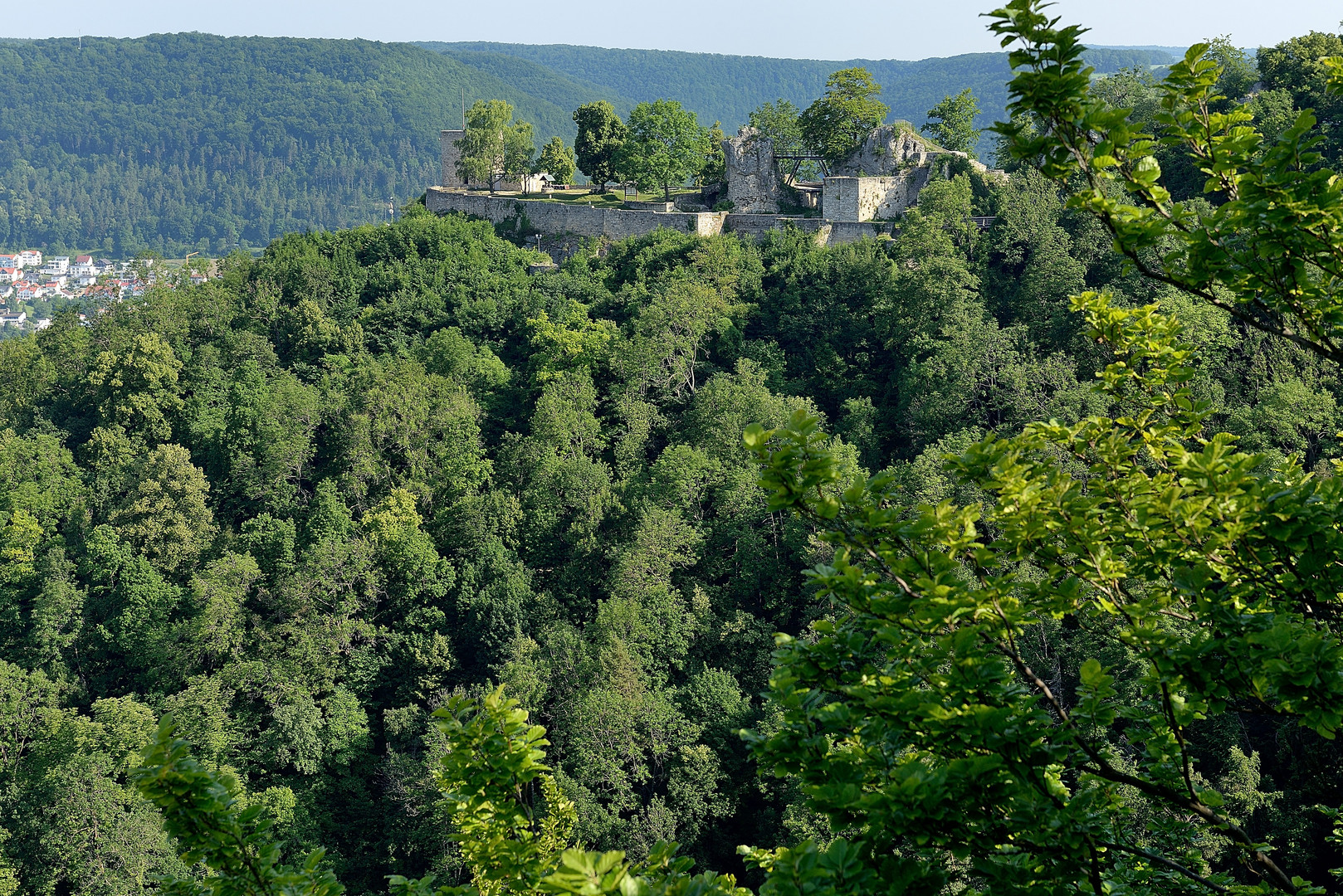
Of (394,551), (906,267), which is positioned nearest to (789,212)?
(906,267)

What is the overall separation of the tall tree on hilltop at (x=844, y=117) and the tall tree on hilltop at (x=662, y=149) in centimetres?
669

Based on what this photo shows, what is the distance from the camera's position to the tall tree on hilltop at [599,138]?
194ft

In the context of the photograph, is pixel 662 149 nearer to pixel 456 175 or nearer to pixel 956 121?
pixel 956 121

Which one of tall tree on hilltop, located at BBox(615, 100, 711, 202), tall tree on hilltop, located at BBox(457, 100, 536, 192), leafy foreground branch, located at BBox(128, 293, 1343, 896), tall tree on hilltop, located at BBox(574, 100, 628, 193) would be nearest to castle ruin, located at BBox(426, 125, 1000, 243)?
tall tree on hilltop, located at BBox(615, 100, 711, 202)

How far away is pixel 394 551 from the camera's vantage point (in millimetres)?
37438

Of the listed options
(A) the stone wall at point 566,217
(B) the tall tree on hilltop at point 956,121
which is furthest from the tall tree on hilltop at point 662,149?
(B) the tall tree on hilltop at point 956,121

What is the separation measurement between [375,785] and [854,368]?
24487 millimetres

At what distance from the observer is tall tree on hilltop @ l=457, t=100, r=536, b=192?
62375 mm

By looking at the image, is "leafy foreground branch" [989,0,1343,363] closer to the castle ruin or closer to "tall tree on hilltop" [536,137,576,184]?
the castle ruin

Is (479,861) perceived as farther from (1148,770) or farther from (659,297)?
(659,297)

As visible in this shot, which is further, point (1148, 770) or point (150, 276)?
point (150, 276)

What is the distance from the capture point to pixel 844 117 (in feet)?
167

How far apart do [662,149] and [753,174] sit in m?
5.84

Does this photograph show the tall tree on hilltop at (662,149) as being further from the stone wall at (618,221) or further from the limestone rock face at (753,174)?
the limestone rock face at (753,174)
